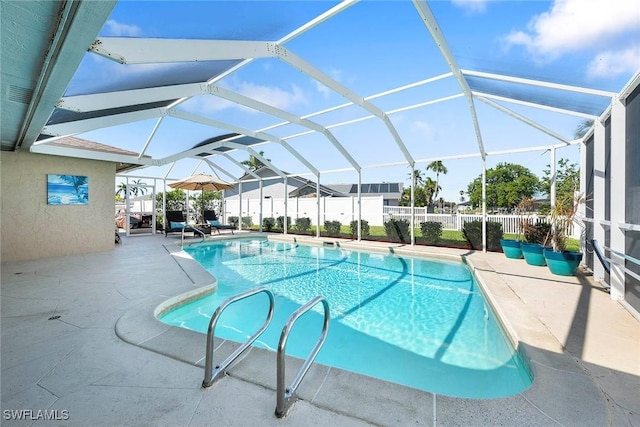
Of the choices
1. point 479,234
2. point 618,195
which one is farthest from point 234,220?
point 618,195

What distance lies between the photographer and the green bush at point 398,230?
1148 centimetres

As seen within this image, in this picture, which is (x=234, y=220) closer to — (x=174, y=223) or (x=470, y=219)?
(x=174, y=223)

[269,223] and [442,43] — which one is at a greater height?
[442,43]

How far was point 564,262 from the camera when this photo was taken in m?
5.64

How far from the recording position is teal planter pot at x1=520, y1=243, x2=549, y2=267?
6.70 meters

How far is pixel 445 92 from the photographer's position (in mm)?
7086

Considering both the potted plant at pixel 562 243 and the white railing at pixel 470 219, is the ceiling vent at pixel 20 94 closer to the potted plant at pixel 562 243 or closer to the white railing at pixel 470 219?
the potted plant at pixel 562 243

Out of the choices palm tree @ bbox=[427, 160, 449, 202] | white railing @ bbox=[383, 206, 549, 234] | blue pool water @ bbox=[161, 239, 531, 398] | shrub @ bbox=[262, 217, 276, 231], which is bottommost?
blue pool water @ bbox=[161, 239, 531, 398]

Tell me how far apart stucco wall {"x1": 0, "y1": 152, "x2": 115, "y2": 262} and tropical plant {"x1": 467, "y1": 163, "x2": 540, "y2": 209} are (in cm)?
3997

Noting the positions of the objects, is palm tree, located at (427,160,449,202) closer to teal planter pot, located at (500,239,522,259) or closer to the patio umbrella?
the patio umbrella

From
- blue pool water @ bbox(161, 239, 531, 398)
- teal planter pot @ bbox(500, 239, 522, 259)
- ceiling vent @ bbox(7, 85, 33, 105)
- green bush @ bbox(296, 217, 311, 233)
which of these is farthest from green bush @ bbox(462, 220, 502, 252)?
ceiling vent @ bbox(7, 85, 33, 105)

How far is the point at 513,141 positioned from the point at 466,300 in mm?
5971

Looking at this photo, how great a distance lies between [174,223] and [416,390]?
13362mm

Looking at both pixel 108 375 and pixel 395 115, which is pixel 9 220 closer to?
pixel 108 375
